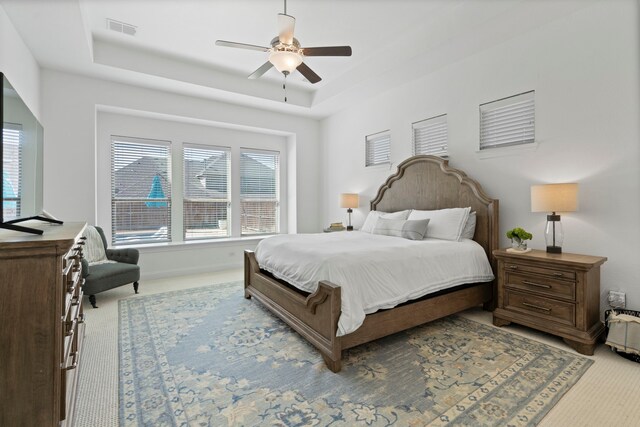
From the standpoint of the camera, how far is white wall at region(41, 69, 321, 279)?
3939 mm

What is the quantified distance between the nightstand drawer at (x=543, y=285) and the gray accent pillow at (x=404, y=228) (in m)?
0.97

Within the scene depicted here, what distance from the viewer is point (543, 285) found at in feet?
8.44

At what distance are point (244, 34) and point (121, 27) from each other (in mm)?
1389

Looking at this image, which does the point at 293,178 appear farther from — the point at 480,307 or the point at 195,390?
the point at 195,390

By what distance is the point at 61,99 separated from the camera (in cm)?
396

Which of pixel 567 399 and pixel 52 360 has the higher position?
pixel 52 360

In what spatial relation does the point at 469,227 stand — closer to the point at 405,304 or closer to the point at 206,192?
the point at 405,304

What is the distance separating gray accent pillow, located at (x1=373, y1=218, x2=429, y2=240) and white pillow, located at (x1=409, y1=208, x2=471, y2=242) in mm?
95

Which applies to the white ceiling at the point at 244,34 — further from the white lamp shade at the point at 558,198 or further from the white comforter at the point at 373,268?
the white comforter at the point at 373,268

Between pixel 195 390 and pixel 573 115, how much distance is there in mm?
3948

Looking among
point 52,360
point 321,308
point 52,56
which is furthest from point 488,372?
point 52,56

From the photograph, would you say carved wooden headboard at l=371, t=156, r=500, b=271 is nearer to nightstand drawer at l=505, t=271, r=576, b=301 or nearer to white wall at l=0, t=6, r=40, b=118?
nightstand drawer at l=505, t=271, r=576, b=301

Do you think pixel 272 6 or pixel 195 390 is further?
pixel 272 6

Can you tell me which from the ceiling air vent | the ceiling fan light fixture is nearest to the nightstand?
the ceiling fan light fixture
